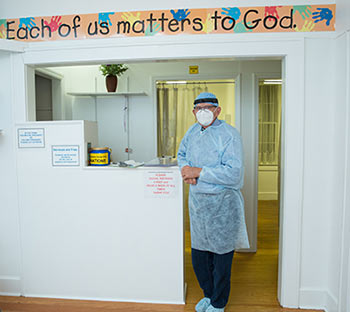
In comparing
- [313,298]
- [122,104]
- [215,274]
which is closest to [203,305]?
[215,274]

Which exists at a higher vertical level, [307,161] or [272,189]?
[307,161]

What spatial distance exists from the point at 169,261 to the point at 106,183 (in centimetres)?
78

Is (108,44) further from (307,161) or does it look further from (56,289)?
(56,289)

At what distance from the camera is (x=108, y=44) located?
7.38 ft

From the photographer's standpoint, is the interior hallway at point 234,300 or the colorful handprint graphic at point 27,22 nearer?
the interior hallway at point 234,300

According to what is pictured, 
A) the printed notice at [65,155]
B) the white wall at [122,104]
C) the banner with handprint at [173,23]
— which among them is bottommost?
the printed notice at [65,155]

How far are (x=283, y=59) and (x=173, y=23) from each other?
34.5 inches

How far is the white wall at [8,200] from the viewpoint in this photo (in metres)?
2.39

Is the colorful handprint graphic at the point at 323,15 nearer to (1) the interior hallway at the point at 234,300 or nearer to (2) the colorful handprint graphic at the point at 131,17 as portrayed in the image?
(2) the colorful handprint graphic at the point at 131,17

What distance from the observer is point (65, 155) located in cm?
230

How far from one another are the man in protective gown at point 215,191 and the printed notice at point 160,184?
19 centimetres

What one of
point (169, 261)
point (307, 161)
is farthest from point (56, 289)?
point (307, 161)

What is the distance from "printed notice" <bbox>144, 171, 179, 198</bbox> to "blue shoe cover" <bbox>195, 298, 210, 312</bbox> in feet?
2.65

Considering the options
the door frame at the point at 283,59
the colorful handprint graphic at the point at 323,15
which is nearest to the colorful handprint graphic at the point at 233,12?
the door frame at the point at 283,59
